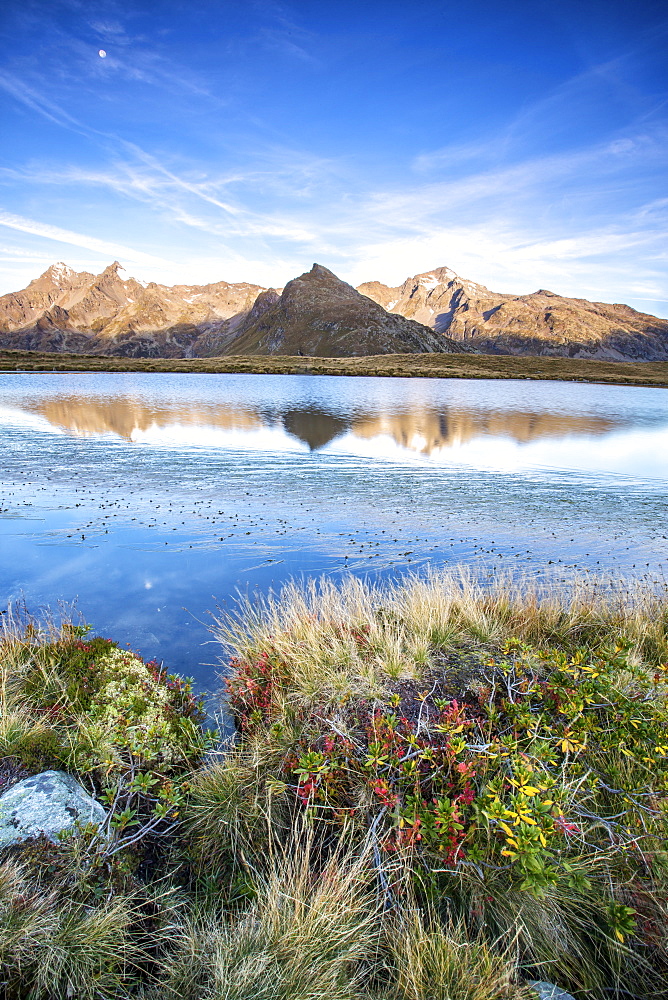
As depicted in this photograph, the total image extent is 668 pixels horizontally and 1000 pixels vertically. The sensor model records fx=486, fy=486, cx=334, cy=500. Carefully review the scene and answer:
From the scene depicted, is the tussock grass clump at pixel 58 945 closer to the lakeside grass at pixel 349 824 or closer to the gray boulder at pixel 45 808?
the lakeside grass at pixel 349 824

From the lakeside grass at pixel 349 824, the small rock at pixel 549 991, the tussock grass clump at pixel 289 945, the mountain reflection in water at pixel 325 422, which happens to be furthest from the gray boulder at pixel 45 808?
the mountain reflection in water at pixel 325 422

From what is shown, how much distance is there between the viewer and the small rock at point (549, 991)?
3.38 metres

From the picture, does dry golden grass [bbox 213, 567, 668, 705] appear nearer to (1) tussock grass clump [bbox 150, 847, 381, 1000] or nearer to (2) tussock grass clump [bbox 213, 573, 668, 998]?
(2) tussock grass clump [bbox 213, 573, 668, 998]

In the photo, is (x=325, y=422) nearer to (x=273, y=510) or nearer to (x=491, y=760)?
(x=273, y=510)

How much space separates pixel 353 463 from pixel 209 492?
7.91 m

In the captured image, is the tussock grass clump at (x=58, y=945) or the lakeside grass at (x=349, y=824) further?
the lakeside grass at (x=349, y=824)

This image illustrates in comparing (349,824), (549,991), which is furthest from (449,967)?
(349,824)

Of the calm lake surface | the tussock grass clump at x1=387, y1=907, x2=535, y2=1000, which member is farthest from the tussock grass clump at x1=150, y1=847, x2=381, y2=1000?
the calm lake surface

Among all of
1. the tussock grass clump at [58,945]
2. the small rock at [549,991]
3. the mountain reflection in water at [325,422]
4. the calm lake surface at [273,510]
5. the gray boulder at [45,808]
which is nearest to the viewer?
the tussock grass clump at [58,945]

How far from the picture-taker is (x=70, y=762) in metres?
5.02

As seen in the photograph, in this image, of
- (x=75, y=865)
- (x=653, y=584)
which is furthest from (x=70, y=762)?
(x=653, y=584)

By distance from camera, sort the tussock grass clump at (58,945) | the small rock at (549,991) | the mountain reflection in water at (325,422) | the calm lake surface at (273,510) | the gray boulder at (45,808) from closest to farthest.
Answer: the tussock grass clump at (58,945)
the small rock at (549,991)
the gray boulder at (45,808)
the calm lake surface at (273,510)
the mountain reflection in water at (325,422)

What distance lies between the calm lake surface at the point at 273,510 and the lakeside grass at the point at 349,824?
2.10 metres

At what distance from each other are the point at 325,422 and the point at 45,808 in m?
35.2
